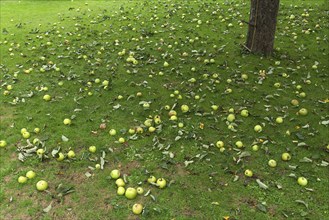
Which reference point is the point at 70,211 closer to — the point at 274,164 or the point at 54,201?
the point at 54,201

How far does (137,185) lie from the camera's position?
5746 millimetres

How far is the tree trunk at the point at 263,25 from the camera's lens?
402 inches

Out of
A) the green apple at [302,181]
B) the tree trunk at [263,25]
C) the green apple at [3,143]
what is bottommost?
the green apple at [302,181]

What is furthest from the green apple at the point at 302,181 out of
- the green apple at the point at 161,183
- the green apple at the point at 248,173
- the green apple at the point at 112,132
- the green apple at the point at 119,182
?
the green apple at the point at 112,132

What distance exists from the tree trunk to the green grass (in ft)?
1.79

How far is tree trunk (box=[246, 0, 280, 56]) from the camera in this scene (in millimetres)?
10219

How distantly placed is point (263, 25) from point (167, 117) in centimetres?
547

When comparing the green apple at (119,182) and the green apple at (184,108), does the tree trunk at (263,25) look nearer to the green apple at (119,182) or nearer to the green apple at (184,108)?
the green apple at (184,108)

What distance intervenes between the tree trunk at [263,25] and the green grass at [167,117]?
54 cm

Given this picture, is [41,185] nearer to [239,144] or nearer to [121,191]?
[121,191]

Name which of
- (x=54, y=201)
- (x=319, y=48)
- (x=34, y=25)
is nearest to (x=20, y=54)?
(x=34, y=25)

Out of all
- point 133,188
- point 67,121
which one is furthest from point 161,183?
point 67,121

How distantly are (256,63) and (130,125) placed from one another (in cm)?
542

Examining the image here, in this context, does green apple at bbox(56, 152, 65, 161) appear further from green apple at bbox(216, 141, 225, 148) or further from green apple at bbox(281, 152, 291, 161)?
green apple at bbox(281, 152, 291, 161)
